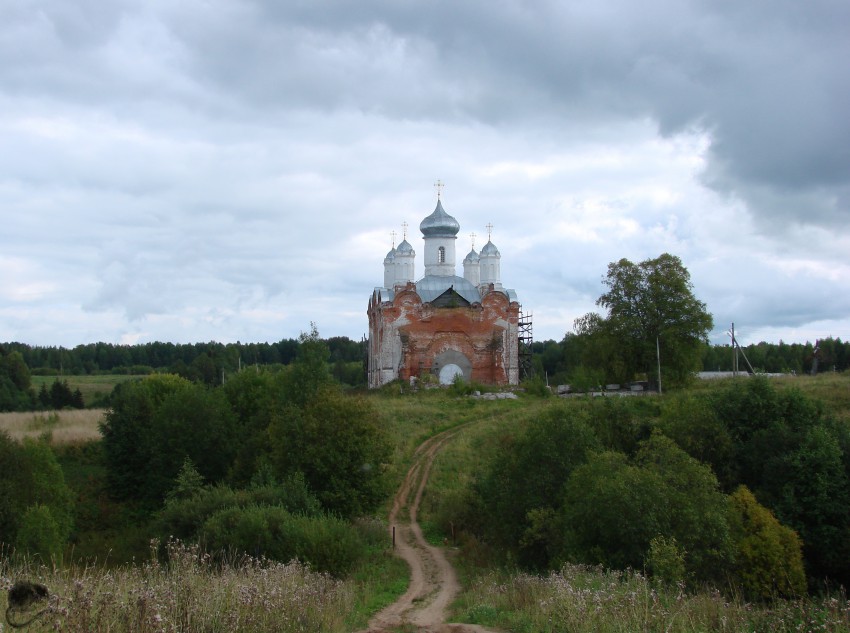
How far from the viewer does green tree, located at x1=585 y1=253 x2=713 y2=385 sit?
3712 centimetres

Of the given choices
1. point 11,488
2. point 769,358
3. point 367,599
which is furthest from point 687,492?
point 769,358

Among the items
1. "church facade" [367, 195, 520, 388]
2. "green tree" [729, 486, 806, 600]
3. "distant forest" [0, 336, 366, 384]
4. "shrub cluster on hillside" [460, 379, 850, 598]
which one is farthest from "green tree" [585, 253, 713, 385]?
"distant forest" [0, 336, 366, 384]

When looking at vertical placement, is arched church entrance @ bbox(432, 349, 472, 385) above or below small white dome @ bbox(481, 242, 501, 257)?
below

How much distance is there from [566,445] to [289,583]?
1144 cm

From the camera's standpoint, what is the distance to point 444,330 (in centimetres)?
4353

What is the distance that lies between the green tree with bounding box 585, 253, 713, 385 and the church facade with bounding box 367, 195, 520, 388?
7207 millimetres

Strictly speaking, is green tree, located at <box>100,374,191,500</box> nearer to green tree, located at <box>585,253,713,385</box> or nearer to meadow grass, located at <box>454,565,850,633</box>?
green tree, located at <box>585,253,713,385</box>

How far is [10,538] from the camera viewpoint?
2450 cm

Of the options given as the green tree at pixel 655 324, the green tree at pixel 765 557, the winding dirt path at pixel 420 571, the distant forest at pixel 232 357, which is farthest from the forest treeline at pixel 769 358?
the green tree at pixel 765 557

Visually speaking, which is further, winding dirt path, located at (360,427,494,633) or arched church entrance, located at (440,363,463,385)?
arched church entrance, located at (440,363,463,385)

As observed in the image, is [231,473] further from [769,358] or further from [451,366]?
[769,358]

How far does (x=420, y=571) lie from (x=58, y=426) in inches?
1160

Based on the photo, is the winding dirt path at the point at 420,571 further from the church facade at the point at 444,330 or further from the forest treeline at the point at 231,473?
the church facade at the point at 444,330

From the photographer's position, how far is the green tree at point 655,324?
3712 cm
